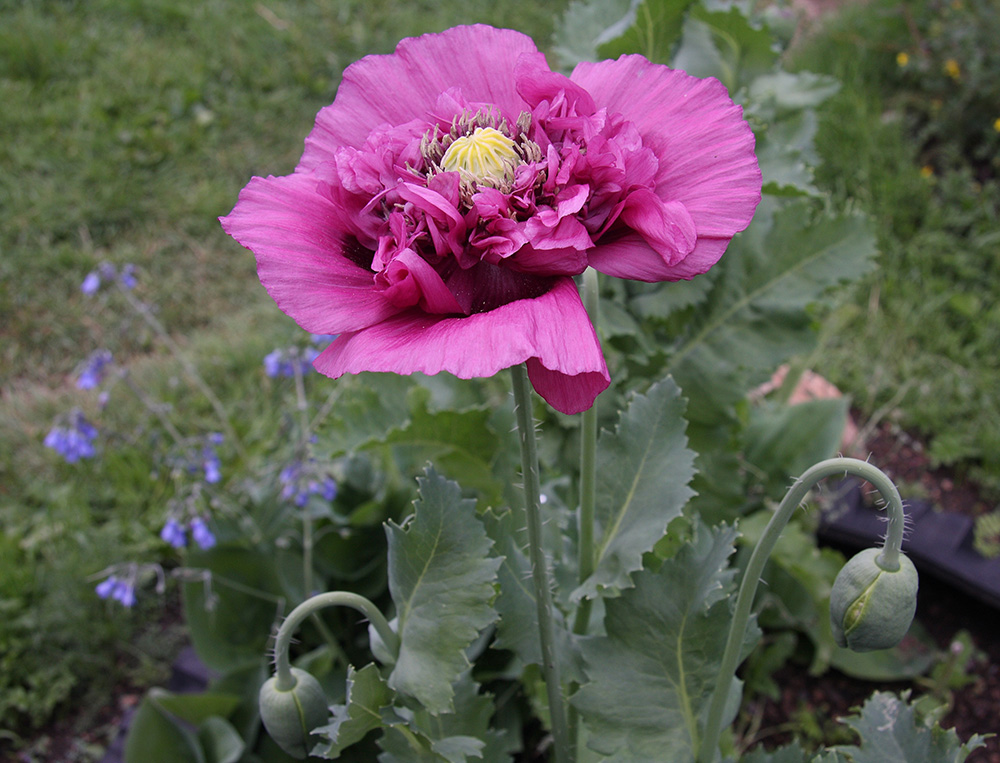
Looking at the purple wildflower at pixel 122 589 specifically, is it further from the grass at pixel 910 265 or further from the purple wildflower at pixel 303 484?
the grass at pixel 910 265

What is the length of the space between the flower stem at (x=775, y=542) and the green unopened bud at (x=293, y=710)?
0.57 meters

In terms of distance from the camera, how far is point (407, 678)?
1.26m

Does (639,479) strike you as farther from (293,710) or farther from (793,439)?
(793,439)

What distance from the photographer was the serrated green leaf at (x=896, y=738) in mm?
1275

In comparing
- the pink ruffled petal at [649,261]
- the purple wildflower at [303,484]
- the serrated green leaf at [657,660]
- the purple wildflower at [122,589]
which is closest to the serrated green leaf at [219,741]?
the purple wildflower at [122,589]

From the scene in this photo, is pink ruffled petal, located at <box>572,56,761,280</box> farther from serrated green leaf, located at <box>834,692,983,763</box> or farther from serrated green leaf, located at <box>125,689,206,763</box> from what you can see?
serrated green leaf, located at <box>125,689,206,763</box>

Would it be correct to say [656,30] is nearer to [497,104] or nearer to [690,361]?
[690,361]

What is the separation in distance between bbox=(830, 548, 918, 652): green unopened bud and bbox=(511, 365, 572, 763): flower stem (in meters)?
0.38

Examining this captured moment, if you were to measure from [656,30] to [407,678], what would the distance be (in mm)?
1364

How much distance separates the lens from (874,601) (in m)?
1.03

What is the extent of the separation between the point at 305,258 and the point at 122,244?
3.31 meters

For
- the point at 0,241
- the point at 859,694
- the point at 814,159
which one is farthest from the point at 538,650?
the point at 0,241

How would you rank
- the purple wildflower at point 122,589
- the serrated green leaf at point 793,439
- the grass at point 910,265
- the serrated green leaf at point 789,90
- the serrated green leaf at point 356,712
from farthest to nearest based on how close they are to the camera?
the grass at point 910,265
the serrated green leaf at point 793,439
the serrated green leaf at point 789,90
the purple wildflower at point 122,589
the serrated green leaf at point 356,712

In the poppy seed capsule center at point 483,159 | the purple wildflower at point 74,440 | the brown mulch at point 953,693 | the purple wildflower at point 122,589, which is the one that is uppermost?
the poppy seed capsule center at point 483,159
